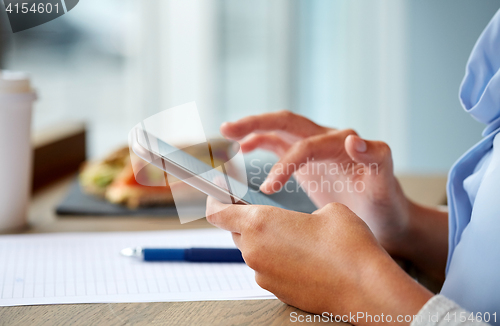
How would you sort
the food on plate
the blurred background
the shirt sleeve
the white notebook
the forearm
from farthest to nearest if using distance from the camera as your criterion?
the blurred background
the food on plate
the forearm
the white notebook
the shirt sleeve

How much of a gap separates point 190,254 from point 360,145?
222 mm

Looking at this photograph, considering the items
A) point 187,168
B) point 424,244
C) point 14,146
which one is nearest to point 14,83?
point 14,146

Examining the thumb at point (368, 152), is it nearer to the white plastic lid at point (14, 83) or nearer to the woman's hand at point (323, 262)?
the woman's hand at point (323, 262)

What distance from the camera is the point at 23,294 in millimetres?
417

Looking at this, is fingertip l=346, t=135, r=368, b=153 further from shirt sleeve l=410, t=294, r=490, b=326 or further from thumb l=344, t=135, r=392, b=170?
shirt sleeve l=410, t=294, r=490, b=326

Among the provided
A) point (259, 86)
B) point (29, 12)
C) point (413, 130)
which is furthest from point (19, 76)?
point (259, 86)

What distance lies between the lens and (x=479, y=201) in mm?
406

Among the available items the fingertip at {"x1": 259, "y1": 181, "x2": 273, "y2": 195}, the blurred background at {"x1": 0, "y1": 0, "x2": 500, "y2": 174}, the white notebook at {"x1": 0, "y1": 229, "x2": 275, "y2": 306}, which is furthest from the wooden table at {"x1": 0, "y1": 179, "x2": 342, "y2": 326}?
the blurred background at {"x1": 0, "y1": 0, "x2": 500, "y2": 174}

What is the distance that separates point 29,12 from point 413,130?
7.41ft

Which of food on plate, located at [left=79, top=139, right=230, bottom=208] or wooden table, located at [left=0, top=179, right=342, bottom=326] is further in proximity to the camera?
food on plate, located at [left=79, top=139, right=230, bottom=208]

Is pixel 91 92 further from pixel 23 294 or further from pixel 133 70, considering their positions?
pixel 23 294

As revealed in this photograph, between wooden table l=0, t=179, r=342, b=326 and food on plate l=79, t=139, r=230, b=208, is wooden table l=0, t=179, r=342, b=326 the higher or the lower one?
the higher one

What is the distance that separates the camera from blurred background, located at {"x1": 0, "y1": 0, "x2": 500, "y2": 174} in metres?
2.54

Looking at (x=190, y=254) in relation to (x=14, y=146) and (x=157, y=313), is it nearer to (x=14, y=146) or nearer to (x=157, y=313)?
(x=157, y=313)
